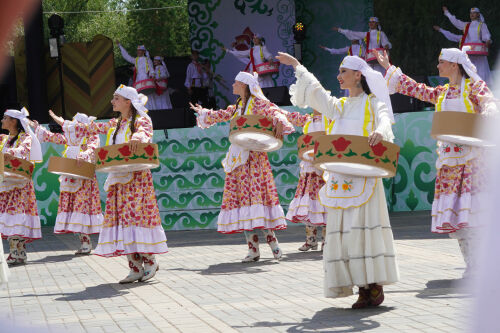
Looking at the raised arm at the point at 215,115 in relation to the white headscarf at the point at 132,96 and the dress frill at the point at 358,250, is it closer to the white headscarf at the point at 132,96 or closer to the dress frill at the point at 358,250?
the white headscarf at the point at 132,96

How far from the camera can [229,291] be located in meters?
6.29

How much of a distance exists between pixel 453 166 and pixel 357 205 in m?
1.82

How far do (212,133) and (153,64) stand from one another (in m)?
5.84

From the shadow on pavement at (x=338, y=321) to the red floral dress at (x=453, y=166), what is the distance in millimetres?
1635

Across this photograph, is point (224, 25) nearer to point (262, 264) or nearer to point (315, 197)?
point (315, 197)

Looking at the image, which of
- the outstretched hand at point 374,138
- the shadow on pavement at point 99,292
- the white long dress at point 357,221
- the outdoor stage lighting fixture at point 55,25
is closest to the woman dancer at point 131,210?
the shadow on pavement at point 99,292

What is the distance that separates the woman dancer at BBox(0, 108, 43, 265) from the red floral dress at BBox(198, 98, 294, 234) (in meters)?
2.12

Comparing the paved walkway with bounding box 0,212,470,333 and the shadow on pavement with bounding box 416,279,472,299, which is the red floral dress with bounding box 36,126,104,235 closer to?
the paved walkway with bounding box 0,212,470,333

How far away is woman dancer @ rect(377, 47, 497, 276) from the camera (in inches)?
250

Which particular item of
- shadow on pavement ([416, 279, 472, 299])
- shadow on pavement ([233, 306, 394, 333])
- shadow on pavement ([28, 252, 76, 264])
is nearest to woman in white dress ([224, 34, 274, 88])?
shadow on pavement ([28, 252, 76, 264])

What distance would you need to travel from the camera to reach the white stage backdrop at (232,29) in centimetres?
1930

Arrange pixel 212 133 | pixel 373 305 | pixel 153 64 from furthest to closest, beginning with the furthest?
pixel 153 64 → pixel 212 133 → pixel 373 305

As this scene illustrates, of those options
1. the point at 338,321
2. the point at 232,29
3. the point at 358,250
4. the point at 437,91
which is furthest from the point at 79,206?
the point at 232,29

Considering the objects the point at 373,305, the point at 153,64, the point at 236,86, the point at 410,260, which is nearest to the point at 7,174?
the point at 236,86
